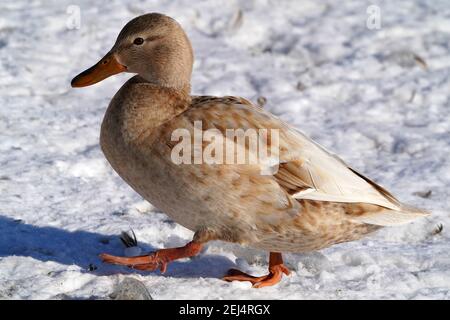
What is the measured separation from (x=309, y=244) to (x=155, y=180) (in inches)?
31.8

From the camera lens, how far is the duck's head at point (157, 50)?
12.5 feet

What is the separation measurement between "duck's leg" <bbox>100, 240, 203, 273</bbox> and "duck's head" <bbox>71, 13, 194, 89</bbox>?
81 cm

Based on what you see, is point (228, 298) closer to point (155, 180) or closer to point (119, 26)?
point (155, 180)

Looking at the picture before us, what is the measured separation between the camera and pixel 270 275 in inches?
150

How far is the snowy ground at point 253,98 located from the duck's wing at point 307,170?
1.38ft

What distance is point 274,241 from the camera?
11.9 ft

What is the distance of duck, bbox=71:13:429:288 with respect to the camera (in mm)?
3475

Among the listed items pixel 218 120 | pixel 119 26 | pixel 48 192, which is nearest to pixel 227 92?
pixel 119 26

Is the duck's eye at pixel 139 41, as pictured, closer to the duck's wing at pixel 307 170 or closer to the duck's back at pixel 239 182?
the duck's back at pixel 239 182

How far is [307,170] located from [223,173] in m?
0.42
